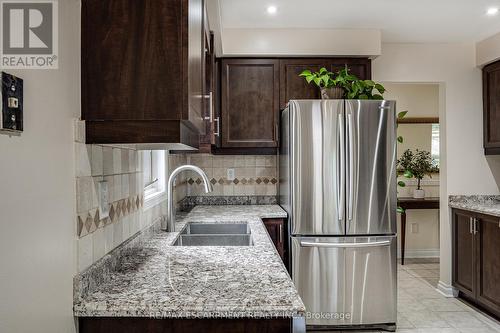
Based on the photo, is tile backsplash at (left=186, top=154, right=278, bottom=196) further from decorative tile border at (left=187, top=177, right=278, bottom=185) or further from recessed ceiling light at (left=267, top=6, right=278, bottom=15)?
recessed ceiling light at (left=267, top=6, right=278, bottom=15)

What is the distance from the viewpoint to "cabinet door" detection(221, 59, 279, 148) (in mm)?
3533

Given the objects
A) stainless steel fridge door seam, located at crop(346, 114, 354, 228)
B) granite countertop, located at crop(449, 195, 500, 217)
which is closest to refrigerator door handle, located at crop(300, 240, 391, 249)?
stainless steel fridge door seam, located at crop(346, 114, 354, 228)

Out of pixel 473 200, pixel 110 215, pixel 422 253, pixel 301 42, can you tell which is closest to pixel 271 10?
pixel 301 42

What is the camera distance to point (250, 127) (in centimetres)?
356

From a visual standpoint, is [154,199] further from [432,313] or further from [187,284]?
[432,313]

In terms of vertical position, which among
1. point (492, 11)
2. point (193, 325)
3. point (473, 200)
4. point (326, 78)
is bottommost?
point (193, 325)

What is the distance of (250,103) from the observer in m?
3.55

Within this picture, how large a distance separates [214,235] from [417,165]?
3632 mm

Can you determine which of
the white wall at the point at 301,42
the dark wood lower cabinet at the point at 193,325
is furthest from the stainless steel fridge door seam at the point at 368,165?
the dark wood lower cabinet at the point at 193,325

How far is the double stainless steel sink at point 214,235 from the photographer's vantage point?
2467mm

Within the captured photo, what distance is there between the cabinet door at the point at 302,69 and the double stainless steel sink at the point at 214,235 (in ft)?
4.15

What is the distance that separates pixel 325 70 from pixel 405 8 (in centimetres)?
72

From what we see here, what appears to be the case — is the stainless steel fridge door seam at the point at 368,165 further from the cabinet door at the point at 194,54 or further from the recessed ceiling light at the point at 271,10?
the cabinet door at the point at 194,54

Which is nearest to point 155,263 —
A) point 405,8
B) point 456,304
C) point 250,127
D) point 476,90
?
point 250,127
